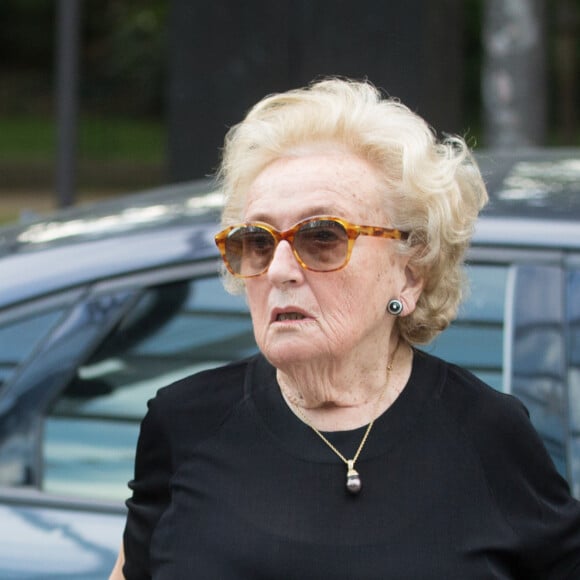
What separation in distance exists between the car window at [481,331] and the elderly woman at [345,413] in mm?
447

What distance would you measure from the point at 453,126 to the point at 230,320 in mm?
3880

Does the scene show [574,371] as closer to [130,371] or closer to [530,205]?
[530,205]

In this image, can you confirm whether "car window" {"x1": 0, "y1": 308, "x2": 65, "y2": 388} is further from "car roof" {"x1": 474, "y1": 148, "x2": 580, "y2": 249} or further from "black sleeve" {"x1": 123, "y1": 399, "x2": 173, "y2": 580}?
"car roof" {"x1": 474, "y1": 148, "x2": 580, "y2": 249}

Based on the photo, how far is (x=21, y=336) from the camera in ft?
8.62

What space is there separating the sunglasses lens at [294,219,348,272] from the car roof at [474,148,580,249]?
68cm

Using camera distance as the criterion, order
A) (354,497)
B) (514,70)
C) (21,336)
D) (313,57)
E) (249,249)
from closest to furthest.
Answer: (354,497) < (249,249) < (21,336) < (313,57) < (514,70)

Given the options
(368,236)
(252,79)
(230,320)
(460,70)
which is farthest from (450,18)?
(368,236)

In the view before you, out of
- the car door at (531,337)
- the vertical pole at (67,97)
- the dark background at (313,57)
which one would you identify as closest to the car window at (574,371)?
the car door at (531,337)

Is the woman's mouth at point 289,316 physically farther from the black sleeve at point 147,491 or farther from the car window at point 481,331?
the car window at point 481,331

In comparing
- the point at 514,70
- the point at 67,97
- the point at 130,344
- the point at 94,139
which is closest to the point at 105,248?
the point at 130,344

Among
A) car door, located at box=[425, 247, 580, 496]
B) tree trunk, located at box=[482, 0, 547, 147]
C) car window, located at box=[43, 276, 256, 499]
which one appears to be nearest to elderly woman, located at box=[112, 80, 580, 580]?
car door, located at box=[425, 247, 580, 496]

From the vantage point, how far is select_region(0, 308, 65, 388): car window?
103 inches

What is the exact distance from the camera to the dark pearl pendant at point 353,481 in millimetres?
1858

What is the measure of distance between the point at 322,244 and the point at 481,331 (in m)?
0.73
